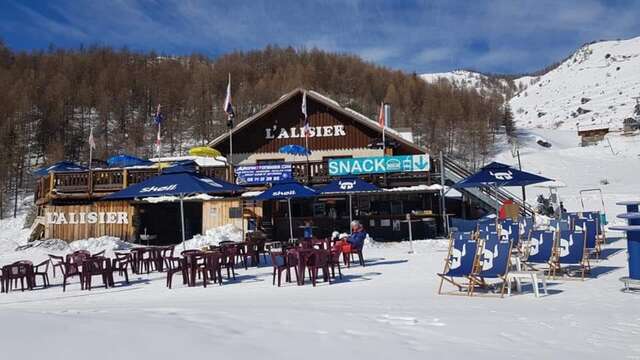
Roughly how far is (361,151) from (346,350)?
20.7 metres

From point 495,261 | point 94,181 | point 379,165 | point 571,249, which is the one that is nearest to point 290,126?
point 379,165

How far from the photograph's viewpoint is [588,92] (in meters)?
95.8

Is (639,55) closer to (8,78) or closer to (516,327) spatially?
(8,78)

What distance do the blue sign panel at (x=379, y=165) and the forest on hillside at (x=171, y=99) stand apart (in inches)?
1323

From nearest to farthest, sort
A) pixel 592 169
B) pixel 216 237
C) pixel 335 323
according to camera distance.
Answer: pixel 335 323
pixel 216 237
pixel 592 169

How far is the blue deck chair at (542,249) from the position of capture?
9238 mm

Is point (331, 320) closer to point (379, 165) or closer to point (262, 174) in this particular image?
point (379, 165)

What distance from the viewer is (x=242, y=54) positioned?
89.4 m

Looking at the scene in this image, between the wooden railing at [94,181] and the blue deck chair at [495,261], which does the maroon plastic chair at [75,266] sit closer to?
the blue deck chair at [495,261]

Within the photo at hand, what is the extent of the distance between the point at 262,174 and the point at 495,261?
41.2 feet

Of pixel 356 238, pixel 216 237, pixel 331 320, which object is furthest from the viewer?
pixel 216 237

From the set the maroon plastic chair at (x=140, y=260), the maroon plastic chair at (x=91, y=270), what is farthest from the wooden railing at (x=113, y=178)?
the maroon plastic chair at (x=91, y=270)

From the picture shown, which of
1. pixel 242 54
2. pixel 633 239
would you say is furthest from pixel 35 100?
pixel 633 239

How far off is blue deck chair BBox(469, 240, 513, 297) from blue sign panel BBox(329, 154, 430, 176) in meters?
10.9
